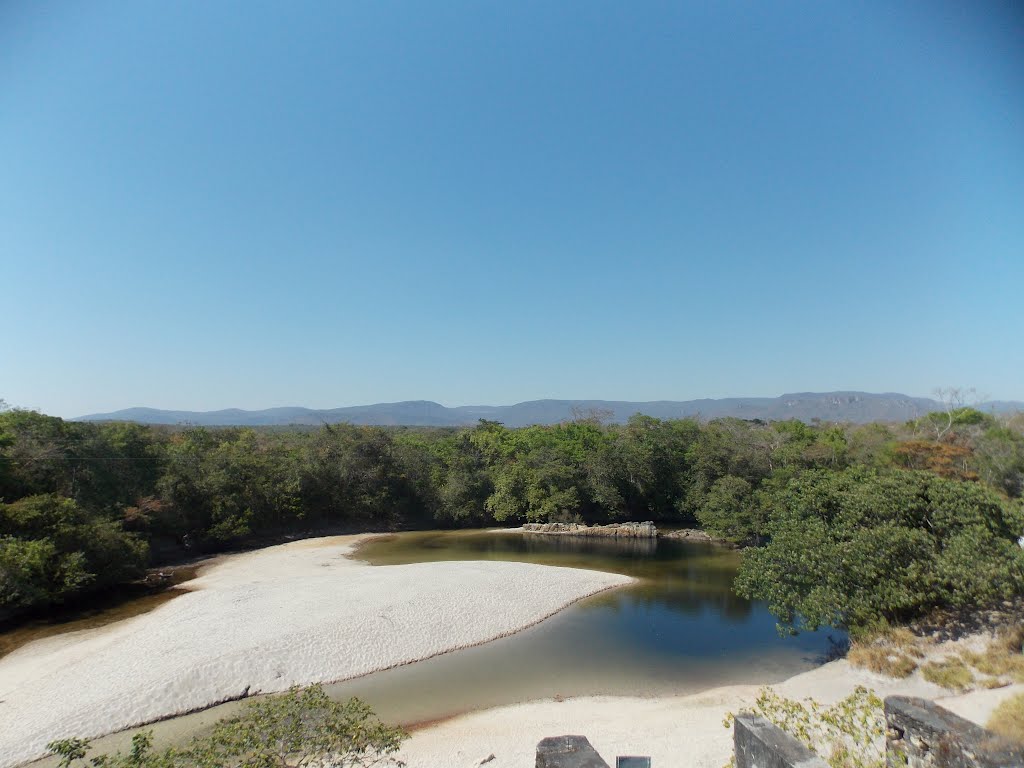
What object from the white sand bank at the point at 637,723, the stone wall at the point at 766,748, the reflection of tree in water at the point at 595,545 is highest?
the stone wall at the point at 766,748

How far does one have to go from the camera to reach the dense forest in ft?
48.0

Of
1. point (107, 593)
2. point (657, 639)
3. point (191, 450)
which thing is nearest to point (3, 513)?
point (107, 593)

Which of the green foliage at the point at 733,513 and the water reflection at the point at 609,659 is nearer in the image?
the water reflection at the point at 609,659

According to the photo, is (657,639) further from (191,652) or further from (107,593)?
(107,593)

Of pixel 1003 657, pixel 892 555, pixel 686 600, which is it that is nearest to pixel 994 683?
pixel 1003 657

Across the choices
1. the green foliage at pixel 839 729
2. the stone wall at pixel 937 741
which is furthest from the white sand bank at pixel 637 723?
the stone wall at pixel 937 741

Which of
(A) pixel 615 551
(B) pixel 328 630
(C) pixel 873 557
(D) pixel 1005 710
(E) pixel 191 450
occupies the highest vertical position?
(E) pixel 191 450

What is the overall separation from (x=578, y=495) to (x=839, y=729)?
33.8 metres

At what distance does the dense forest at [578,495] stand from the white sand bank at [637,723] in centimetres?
216

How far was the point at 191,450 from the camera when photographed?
37.4 meters

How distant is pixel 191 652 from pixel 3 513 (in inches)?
472

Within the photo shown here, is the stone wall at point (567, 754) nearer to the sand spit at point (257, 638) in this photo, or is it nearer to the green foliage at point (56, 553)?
the sand spit at point (257, 638)

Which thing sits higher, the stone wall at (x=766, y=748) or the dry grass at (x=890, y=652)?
the stone wall at (x=766, y=748)

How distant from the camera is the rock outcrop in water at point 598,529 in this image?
38.2m
